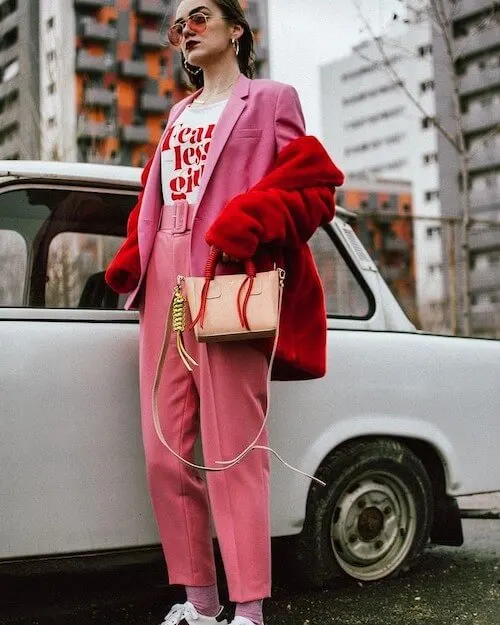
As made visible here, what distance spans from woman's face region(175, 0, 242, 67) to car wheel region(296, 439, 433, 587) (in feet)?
5.20

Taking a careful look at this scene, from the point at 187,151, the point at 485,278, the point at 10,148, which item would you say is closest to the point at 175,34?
the point at 187,151

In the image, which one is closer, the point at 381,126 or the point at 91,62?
the point at 91,62

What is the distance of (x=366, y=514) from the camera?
155 inches

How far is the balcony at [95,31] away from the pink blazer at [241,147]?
6960 cm

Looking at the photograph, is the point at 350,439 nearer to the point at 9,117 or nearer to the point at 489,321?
the point at 9,117

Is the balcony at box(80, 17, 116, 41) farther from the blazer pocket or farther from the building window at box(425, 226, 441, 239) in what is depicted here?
the blazer pocket

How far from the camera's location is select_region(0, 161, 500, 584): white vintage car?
3.12 m

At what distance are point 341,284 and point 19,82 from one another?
7.05 m

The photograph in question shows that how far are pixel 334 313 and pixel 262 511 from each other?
123cm

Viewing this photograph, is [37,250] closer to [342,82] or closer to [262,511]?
[262,511]

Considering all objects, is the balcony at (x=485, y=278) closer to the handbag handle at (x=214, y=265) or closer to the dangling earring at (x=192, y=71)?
the dangling earring at (x=192, y=71)

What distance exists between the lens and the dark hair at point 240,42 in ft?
10.3

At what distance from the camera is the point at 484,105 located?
74875 mm

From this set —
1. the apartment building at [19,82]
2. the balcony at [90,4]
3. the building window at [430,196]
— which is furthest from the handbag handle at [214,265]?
the building window at [430,196]
